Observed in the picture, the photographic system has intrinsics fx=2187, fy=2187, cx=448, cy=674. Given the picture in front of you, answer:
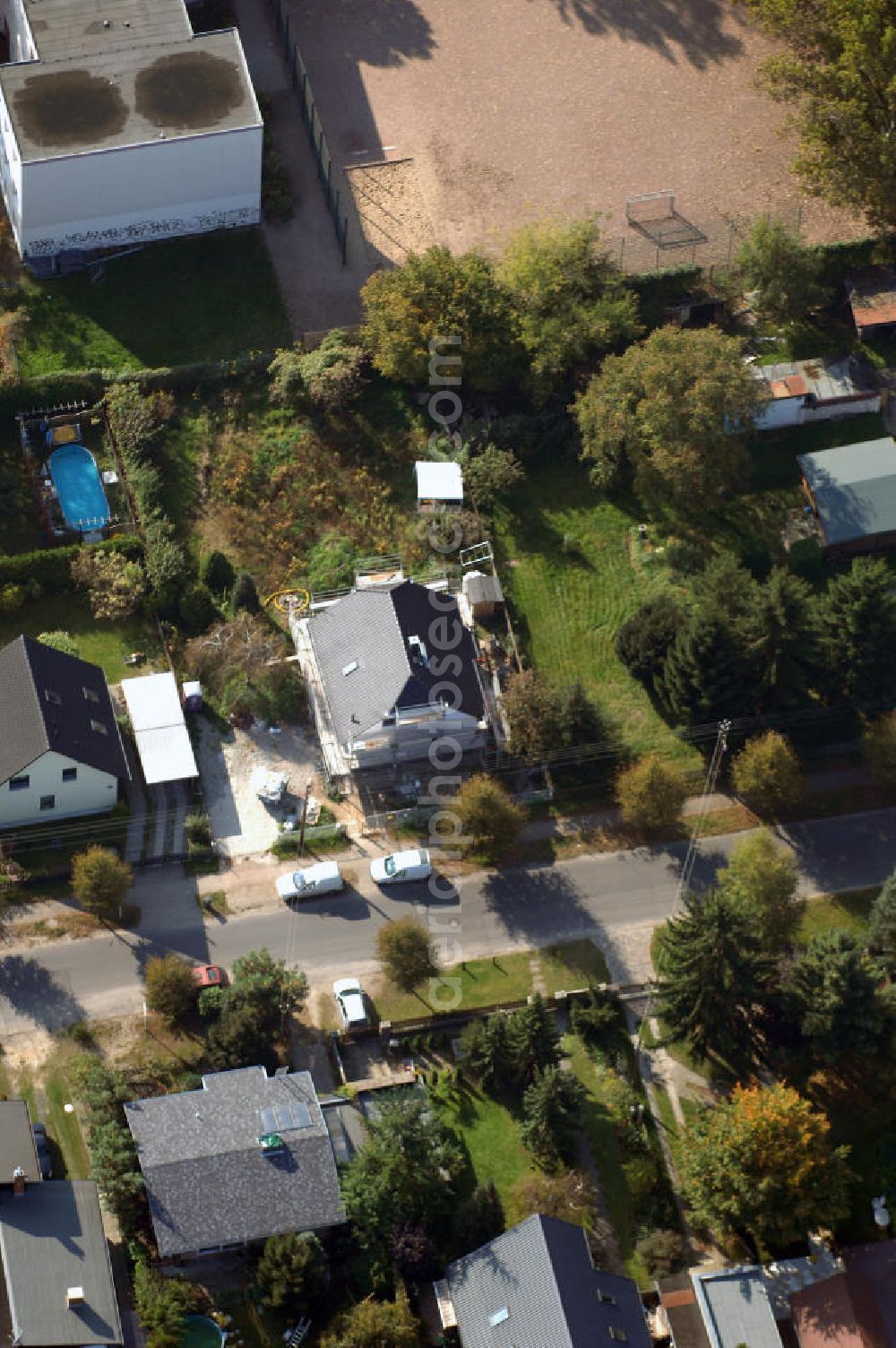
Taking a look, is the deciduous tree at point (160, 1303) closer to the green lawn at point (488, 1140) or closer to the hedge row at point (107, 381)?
the green lawn at point (488, 1140)

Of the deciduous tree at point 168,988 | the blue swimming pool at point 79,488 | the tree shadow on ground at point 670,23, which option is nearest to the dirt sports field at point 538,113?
the tree shadow on ground at point 670,23

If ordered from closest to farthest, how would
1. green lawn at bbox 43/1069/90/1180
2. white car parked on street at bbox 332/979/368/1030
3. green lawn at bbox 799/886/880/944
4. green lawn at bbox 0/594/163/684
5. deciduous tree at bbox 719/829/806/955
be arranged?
green lawn at bbox 43/1069/90/1180 → white car parked on street at bbox 332/979/368/1030 → deciduous tree at bbox 719/829/806/955 → green lawn at bbox 799/886/880/944 → green lawn at bbox 0/594/163/684

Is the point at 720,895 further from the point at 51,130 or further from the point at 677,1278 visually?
the point at 51,130

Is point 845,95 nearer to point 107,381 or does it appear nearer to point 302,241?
point 302,241

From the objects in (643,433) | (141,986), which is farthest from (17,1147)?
(643,433)

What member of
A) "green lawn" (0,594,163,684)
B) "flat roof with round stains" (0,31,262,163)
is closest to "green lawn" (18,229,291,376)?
"flat roof with round stains" (0,31,262,163)

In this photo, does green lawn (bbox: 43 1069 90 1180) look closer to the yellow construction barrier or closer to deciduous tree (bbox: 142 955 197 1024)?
deciduous tree (bbox: 142 955 197 1024)

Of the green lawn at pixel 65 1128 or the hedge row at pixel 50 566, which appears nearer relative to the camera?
the green lawn at pixel 65 1128
